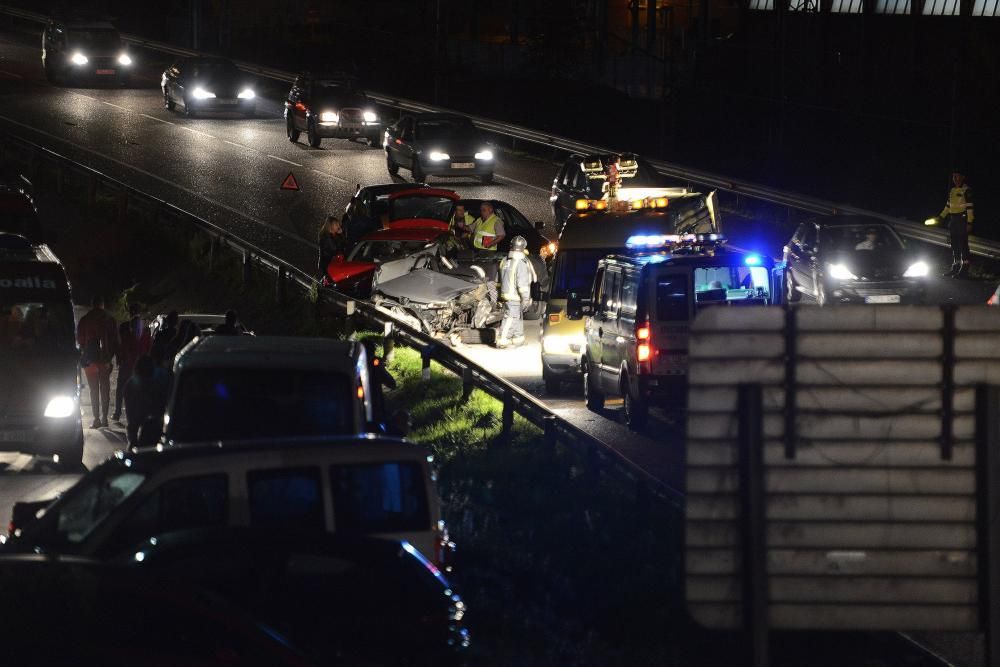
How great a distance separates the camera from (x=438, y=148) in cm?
4025

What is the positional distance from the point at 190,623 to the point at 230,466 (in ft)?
8.85

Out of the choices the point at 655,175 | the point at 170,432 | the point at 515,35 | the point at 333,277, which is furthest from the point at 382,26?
→ the point at 170,432

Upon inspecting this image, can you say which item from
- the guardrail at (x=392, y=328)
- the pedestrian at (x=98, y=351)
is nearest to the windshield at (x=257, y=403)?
the guardrail at (x=392, y=328)

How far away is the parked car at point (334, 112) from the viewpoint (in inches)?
1823

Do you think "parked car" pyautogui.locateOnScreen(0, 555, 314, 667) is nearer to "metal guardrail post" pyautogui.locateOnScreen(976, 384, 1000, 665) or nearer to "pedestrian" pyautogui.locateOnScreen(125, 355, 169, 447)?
"metal guardrail post" pyautogui.locateOnScreen(976, 384, 1000, 665)

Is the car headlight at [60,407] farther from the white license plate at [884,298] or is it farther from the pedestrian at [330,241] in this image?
the white license plate at [884,298]

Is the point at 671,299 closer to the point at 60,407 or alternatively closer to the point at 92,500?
the point at 60,407

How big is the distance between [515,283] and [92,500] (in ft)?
51.5

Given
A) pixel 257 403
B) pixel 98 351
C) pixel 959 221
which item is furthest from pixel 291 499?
pixel 959 221

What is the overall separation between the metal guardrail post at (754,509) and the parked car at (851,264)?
17.9m

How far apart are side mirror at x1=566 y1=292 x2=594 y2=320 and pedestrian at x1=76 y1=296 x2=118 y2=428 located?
571cm

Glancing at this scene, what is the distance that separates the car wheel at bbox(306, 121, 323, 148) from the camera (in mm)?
46438

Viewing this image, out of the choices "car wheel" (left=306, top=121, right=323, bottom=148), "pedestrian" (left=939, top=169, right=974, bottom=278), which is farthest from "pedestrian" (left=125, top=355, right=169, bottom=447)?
"car wheel" (left=306, top=121, right=323, bottom=148)

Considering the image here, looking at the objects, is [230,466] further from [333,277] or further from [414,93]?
[414,93]
